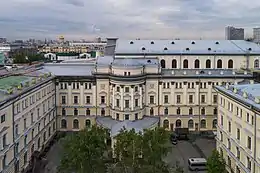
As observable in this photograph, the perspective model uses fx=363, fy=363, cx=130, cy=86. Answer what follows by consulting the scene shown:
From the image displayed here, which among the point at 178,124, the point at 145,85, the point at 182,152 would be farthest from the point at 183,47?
the point at 182,152

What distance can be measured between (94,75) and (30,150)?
2065 centimetres

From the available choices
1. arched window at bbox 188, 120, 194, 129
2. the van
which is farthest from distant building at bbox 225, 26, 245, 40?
the van

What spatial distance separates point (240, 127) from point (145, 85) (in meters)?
27.4

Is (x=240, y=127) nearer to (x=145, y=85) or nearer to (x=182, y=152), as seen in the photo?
(x=182, y=152)

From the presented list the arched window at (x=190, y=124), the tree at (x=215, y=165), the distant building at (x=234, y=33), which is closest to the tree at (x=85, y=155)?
the tree at (x=215, y=165)

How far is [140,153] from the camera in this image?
35.5m

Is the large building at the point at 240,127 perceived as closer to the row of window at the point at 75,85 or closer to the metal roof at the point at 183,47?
the metal roof at the point at 183,47

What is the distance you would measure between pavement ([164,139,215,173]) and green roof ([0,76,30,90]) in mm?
23038

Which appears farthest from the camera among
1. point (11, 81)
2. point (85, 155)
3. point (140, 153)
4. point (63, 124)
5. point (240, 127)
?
point (63, 124)

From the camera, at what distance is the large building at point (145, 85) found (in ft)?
199

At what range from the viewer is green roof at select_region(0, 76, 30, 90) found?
4439 cm

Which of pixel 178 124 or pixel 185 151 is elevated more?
pixel 178 124

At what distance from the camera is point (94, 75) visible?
63688 mm

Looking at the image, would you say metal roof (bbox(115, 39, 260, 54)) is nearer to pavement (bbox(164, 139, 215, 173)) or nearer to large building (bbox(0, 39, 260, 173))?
large building (bbox(0, 39, 260, 173))
